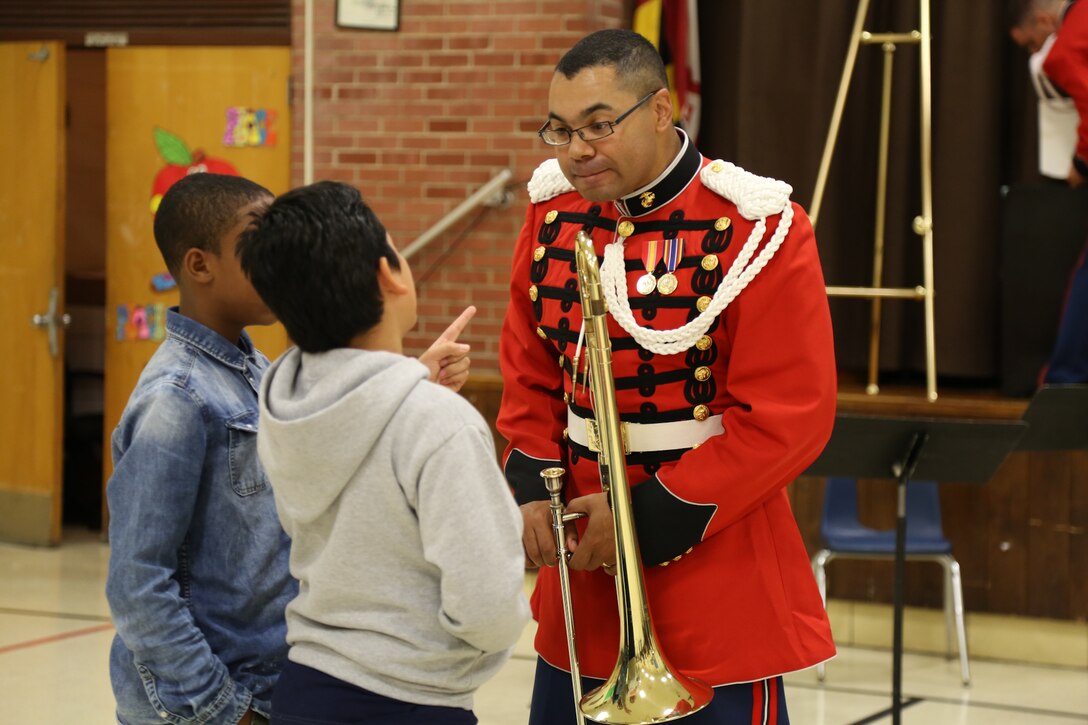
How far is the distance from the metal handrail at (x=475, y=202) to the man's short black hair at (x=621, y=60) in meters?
3.60

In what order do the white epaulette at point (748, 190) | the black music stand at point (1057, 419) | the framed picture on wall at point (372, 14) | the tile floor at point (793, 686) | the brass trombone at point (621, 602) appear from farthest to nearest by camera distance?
the framed picture on wall at point (372, 14)
the tile floor at point (793, 686)
the black music stand at point (1057, 419)
the white epaulette at point (748, 190)
the brass trombone at point (621, 602)

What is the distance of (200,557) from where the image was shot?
6.27 ft

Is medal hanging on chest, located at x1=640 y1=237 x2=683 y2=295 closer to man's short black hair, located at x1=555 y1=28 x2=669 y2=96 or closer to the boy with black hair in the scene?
man's short black hair, located at x1=555 y1=28 x2=669 y2=96

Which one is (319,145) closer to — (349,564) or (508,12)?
(508,12)

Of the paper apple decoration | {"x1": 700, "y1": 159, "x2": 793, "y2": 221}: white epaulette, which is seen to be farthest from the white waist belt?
the paper apple decoration

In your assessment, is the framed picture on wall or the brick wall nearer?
the brick wall

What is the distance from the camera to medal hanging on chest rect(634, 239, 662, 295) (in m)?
2.13

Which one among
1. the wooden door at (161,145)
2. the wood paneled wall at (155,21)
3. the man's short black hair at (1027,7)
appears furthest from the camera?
the wood paneled wall at (155,21)

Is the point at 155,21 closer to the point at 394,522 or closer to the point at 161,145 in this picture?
the point at 161,145

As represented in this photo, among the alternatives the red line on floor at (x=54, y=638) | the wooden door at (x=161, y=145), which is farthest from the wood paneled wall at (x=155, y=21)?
the red line on floor at (x=54, y=638)

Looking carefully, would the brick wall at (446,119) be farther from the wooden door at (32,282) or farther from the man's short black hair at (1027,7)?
the man's short black hair at (1027,7)

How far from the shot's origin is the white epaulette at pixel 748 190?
6.84 feet

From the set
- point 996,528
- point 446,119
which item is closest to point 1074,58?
point 996,528

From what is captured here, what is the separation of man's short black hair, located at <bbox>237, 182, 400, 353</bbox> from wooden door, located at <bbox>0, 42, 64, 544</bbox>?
5207 mm
